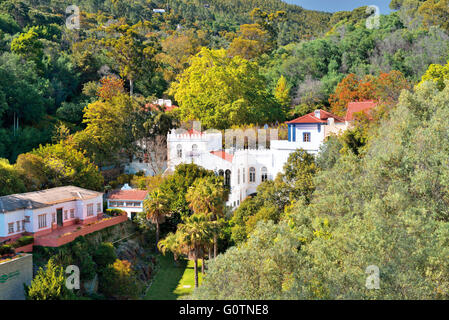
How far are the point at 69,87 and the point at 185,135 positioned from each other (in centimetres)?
1708

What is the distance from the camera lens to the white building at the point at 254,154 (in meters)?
30.9

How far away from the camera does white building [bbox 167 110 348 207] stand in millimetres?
30938

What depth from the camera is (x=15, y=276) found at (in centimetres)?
1961

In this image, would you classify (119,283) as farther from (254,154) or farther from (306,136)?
(306,136)

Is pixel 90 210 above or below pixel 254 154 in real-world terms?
below

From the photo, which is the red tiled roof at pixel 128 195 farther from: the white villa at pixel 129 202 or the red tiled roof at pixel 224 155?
the red tiled roof at pixel 224 155

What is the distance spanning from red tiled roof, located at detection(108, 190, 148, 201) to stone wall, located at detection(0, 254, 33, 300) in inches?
400

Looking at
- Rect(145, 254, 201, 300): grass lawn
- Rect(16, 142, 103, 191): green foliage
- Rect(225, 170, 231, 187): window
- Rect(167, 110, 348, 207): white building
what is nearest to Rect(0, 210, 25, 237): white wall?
Rect(16, 142, 103, 191): green foliage

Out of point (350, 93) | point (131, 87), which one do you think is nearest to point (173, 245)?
point (350, 93)

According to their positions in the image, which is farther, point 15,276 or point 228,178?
point 228,178

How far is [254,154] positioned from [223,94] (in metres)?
8.12

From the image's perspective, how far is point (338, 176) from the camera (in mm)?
23625
